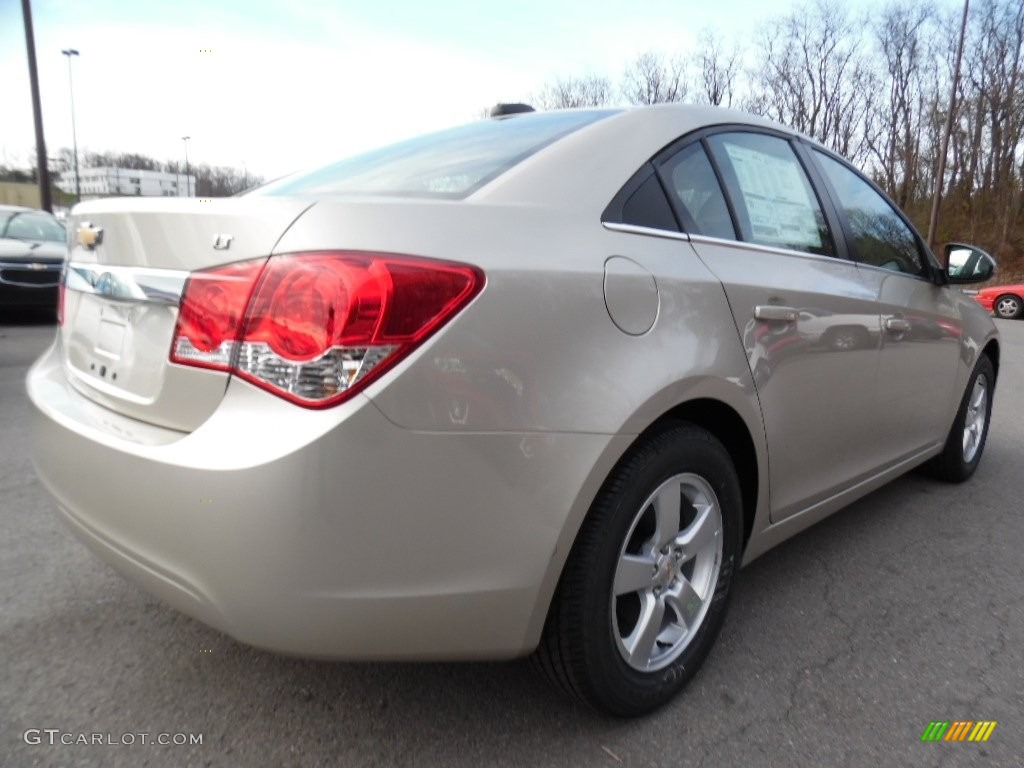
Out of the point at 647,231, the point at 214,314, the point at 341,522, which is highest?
the point at 647,231

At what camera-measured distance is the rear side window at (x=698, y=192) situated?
212 cm

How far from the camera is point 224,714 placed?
6.30 ft

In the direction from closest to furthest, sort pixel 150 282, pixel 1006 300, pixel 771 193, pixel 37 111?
pixel 150 282 → pixel 771 193 → pixel 37 111 → pixel 1006 300

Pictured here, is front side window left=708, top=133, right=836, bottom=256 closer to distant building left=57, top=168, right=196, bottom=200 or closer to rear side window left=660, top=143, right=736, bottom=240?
rear side window left=660, top=143, right=736, bottom=240

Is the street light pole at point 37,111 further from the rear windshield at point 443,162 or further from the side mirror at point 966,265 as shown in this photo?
the side mirror at point 966,265

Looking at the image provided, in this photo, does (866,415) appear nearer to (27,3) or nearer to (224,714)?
(224,714)

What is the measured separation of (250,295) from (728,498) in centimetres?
136

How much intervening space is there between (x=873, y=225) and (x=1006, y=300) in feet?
56.6

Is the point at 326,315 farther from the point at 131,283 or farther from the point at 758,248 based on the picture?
the point at 758,248

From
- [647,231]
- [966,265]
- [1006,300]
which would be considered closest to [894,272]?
[966,265]

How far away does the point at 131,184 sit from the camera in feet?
30.4

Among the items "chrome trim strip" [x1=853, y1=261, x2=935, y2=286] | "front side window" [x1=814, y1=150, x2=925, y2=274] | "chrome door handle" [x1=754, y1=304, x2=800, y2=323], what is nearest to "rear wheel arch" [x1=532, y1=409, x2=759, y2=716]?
"chrome door handle" [x1=754, y1=304, x2=800, y2=323]

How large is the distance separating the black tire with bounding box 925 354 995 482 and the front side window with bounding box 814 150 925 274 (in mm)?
916

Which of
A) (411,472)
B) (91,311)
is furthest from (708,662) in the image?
(91,311)
